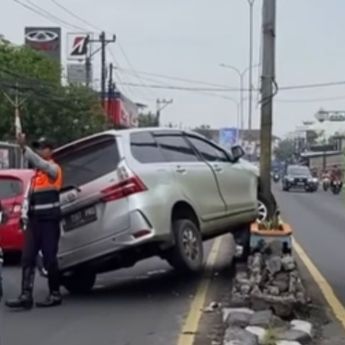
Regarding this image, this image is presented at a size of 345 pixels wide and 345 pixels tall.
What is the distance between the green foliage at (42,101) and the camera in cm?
4938

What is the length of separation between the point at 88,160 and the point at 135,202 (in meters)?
1.02

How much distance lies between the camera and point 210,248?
17.8m

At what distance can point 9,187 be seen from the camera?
16391 mm

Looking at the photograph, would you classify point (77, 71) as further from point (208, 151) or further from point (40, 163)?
point (40, 163)

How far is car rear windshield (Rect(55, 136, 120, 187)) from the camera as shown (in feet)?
38.5

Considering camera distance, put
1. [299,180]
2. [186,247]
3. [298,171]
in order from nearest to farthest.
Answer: [186,247], [299,180], [298,171]

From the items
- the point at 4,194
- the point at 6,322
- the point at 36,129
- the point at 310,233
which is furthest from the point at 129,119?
the point at 6,322

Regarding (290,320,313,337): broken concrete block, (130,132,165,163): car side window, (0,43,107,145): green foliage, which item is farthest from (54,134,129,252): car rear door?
(0,43,107,145): green foliage

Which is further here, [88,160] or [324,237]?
[324,237]

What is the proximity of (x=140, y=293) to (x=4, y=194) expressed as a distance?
4.64 meters

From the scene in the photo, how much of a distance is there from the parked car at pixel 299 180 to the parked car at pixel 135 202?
158 feet

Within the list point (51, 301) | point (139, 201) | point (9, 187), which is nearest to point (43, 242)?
point (51, 301)

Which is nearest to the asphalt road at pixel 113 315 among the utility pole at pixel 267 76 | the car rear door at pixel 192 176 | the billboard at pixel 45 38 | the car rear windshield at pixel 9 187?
the car rear door at pixel 192 176

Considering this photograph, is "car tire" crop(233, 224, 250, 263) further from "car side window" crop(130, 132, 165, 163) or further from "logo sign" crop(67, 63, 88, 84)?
"logo sign" crop(67, 63, 88, 84)
